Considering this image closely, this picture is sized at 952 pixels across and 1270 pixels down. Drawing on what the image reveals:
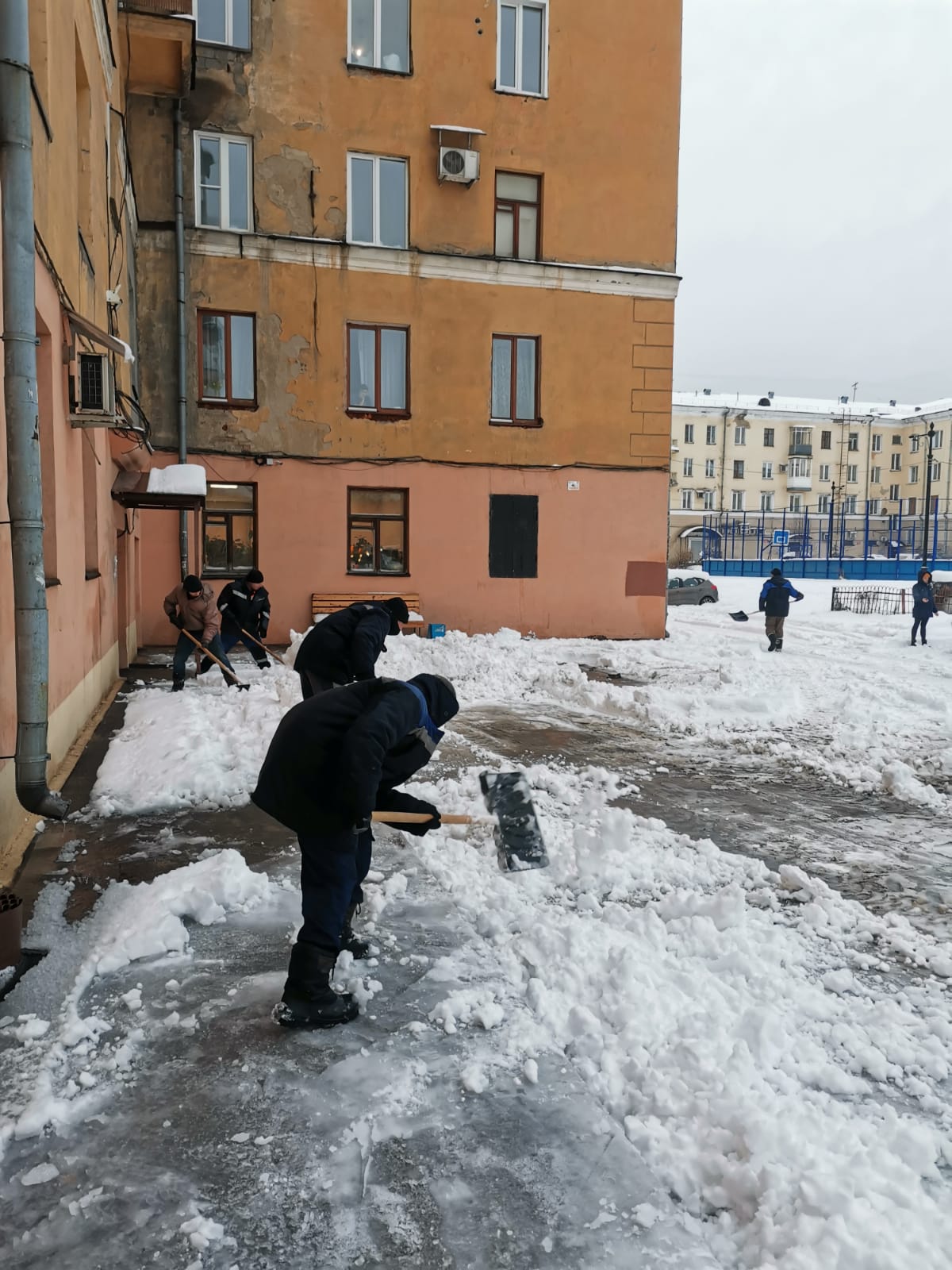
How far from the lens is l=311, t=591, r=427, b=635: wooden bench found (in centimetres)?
1584

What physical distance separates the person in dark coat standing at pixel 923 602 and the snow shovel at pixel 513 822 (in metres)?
16.3

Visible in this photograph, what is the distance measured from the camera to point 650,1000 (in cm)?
335

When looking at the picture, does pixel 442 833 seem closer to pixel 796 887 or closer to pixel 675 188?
pixel 796 887

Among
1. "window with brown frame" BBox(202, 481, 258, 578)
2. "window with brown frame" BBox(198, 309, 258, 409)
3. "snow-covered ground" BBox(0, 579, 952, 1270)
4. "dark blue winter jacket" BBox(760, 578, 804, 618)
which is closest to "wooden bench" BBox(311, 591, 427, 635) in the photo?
"window with brown frame" BBox(202, 481, 258, 578)

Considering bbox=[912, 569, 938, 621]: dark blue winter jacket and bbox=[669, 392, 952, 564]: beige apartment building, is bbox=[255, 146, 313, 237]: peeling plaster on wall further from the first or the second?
bbox=[669, 392, 952, 564]: beige apartment building

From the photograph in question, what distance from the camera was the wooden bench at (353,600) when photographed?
52.0 ft

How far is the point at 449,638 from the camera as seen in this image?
1493 cm

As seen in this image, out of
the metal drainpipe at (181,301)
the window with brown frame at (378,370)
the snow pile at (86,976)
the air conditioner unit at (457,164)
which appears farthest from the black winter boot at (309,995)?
the air conditioner unit at (457,164)

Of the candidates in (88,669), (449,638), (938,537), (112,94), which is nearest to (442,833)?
(88,669)

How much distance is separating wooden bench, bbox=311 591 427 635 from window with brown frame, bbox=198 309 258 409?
3685 mm

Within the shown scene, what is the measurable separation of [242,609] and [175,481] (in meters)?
1.90

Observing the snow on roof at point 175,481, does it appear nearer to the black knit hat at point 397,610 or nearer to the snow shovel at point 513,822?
the black knit hat at point 397,610

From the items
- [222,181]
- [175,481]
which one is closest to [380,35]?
[222,181]

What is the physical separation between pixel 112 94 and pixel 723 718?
1121 cm
